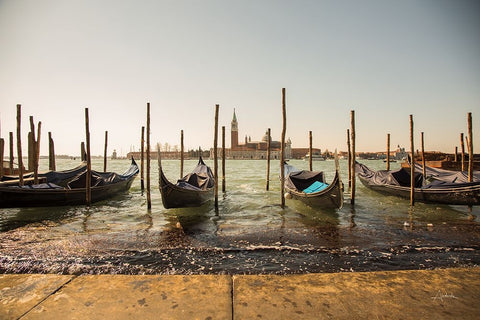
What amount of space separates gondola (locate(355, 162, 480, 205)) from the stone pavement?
5.47 metres

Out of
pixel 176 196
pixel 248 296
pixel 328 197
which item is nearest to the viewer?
pixel 248 296

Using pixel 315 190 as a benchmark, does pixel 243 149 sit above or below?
above

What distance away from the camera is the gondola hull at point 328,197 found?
A: 5.83m

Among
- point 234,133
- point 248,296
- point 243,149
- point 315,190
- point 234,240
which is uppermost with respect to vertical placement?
point 234,133

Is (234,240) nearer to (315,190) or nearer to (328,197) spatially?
(328,197)

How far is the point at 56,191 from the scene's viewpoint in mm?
6977

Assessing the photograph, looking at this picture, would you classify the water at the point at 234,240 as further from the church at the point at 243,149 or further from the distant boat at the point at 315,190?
the church at the point at 243,149

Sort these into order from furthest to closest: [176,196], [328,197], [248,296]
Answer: [328,197] < [176,196] < [248,296]

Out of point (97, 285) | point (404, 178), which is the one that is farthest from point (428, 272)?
point (404, 178)

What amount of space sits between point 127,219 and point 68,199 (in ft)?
8.70

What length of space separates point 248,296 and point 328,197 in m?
4.84

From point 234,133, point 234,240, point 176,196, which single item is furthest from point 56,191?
point 234,133

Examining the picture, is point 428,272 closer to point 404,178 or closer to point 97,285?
point 97,285

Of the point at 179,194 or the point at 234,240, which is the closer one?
the point at 234,240
